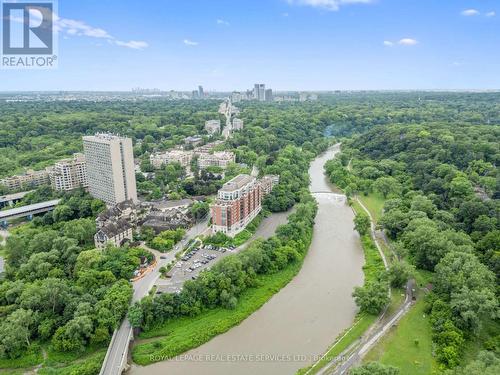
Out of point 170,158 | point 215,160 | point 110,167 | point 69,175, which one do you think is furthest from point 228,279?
point 170,158

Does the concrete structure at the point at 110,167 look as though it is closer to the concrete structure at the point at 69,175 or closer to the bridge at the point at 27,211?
the concrete structure at the point at 69,175

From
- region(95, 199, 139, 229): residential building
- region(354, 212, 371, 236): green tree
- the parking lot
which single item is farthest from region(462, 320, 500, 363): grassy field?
region(95, 199, 139, 229): residential building

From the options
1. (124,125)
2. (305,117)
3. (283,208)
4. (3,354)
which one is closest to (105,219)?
(3,354)

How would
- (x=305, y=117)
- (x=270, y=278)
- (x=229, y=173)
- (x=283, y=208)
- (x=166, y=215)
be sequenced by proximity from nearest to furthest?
(x=270, y=278) < (x=166, y=215) < (x=283, y=208) < (x=229, y=173) < (x=305, y=117)

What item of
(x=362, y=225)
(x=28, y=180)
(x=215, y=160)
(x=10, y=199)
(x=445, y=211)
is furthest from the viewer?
(x=215, y=160)

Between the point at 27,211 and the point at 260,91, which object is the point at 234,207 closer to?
the point at 27,211

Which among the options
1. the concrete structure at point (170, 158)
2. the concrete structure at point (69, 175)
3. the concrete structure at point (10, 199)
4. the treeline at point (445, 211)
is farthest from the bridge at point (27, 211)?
the treeline at point (445, 211)

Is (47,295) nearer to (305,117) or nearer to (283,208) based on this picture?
(283,208)
